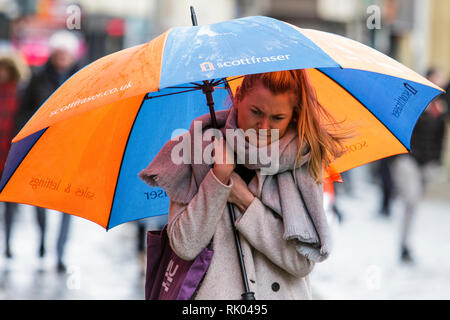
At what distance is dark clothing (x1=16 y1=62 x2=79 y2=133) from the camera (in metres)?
8.46

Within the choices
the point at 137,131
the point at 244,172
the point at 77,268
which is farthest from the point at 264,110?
the point at 77,268

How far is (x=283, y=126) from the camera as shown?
3146 mm

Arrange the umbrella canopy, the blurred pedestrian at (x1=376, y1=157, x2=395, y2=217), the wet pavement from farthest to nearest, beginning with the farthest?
the blurred pedestrian at (x1=376, y1=157, x2=395, y2=217), the wet pavement, the umbrella canopy

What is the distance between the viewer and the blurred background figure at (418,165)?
29.6 ft

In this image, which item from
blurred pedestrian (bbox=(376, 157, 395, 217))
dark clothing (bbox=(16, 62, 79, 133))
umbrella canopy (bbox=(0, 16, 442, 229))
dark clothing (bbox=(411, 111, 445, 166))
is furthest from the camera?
blurred pedestrian (bbox=(376, 157, 395, 217))

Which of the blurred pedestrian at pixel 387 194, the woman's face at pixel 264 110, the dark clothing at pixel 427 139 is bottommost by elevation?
the blurred pedestrian at pixel 387 194

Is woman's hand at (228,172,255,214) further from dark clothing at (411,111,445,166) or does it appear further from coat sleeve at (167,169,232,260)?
dark clothing at (411,111,445,166)

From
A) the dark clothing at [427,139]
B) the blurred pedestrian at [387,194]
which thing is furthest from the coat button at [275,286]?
the blurred pedestrian at [387,194]

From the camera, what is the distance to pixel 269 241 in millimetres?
3096

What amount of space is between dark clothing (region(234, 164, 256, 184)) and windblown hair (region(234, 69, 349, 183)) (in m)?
0.22

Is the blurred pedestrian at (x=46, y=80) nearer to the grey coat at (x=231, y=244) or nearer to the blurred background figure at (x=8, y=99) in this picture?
the blurred background figure at (x=8, y=99)

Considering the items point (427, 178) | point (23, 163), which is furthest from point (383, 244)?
point (23, 163)

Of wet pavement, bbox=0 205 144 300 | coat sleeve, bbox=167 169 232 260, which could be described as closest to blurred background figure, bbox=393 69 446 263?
wet pavement, bbox=0 205 144 300

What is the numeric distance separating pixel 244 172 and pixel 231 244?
11.4 inches
